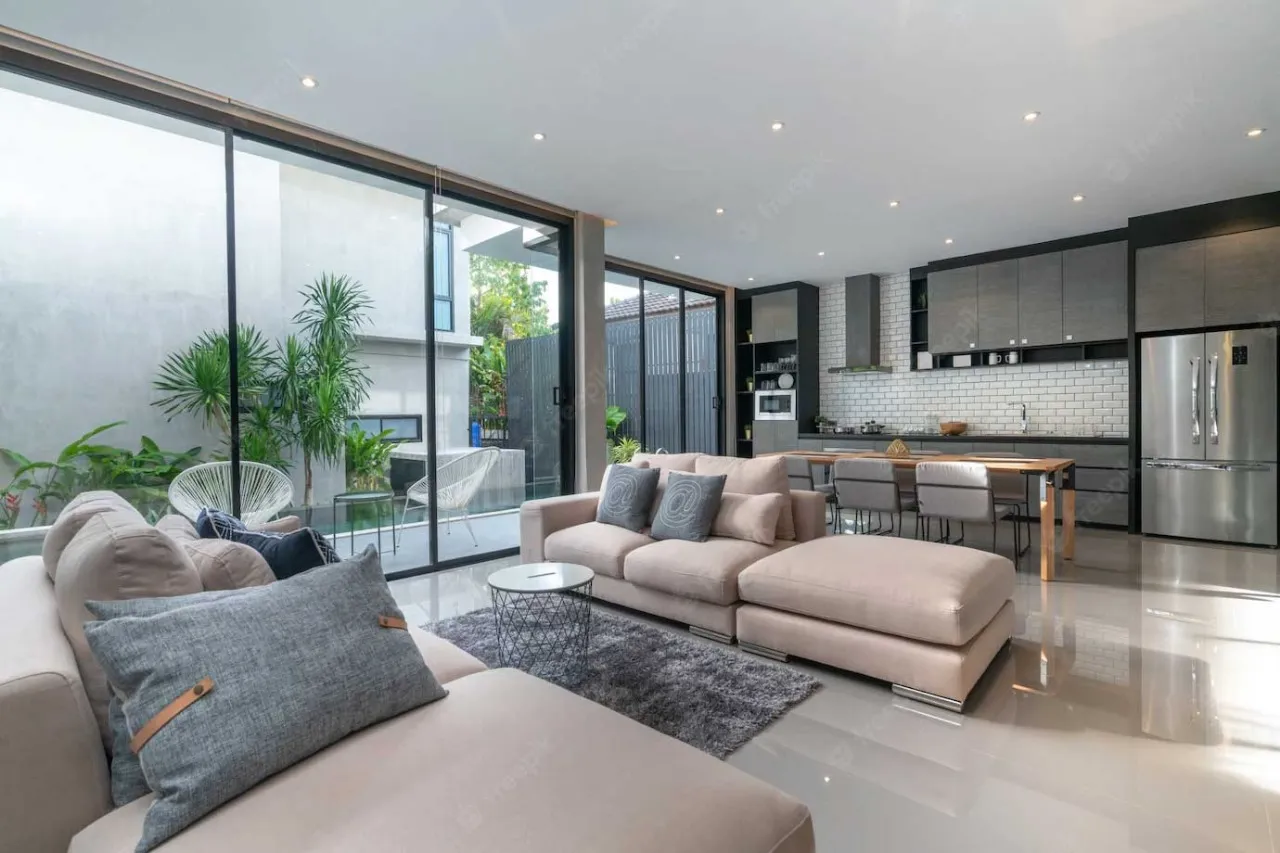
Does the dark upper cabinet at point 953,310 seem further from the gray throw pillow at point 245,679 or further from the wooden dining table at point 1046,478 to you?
the gray throw pillow at point 245,679

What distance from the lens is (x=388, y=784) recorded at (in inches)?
44.7

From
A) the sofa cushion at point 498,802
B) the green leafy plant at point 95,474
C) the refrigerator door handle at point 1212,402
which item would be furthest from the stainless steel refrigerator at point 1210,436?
the green leafy plant at point 95,474

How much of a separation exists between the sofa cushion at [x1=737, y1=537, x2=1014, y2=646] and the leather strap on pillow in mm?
2239

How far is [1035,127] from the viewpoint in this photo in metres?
3.73

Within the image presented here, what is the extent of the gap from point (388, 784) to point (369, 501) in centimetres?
A: 355

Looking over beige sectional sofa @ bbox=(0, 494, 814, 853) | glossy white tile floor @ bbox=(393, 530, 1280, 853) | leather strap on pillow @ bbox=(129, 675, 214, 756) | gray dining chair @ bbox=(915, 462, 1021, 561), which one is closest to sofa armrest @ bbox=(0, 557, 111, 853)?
beige sectional sofa @ bbox=(0, 494, 814, 853)

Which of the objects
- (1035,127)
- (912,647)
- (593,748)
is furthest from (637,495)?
(1035,127)

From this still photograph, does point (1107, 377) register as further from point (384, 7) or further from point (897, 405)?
→ point (384, 7)

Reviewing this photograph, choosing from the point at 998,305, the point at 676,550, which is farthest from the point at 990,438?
the point at 676,550

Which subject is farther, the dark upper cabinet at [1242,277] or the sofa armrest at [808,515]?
the dark upper cabinet at [1242,277]

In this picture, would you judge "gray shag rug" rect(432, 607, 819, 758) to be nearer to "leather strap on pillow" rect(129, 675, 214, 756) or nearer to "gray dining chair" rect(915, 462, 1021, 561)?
"leather strap on pillow" rect(129, 675, 214, 756)

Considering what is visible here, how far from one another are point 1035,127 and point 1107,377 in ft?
12.0

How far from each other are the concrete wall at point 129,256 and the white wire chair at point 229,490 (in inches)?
5.8

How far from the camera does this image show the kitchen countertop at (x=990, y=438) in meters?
5.82
